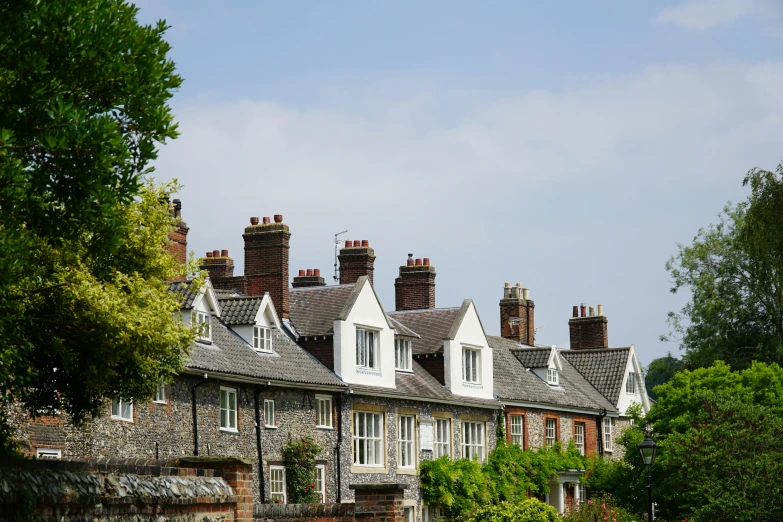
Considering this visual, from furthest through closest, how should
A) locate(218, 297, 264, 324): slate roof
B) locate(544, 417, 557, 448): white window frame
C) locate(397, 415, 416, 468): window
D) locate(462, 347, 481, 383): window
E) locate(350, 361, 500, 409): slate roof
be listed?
locate(544, 417, 557, 448): white window frame
locate(462, 347, 481, 383): window
locate(397, 415, 416, 468): window
locate(350, 361, 500, 409): slate roof
locate(218, 297, 264, 324): slate roof

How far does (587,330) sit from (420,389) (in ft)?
65.6

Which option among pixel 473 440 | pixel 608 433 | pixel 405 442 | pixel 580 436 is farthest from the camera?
pixel 608 433

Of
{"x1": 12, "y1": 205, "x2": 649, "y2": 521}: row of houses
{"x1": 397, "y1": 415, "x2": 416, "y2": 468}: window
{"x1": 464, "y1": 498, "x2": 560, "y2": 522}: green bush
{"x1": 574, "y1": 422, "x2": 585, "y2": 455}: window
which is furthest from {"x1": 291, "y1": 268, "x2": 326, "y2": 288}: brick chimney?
{"x1": 464, "y1": 498, "x2": 560, "y2": 522}: green bush

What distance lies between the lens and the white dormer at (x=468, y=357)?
1710 inches

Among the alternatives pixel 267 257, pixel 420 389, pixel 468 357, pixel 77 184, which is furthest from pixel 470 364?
pixel 77 184

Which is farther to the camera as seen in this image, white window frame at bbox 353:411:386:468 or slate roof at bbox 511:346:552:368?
slate roof at bbox 511:346:552:368

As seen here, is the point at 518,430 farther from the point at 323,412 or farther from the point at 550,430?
the point at 323,412

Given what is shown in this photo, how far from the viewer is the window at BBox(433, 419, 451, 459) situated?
41.8 meters

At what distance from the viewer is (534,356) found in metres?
51.0

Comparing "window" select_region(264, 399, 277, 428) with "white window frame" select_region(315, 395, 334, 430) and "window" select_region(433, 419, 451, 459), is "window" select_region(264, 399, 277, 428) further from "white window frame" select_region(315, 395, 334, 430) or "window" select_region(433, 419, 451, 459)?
"window" select_region(433, 419, 451, 459)

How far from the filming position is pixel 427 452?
4109 centimetres

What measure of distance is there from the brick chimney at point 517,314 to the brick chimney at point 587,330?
3.90m

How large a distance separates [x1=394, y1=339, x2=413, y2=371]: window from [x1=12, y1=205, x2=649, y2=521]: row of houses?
0.16 feet

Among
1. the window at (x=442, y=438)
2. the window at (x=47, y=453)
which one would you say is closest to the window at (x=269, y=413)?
the window at (x=47, y=453)
